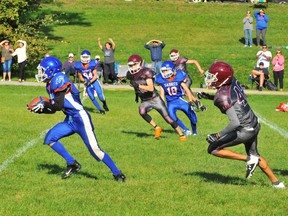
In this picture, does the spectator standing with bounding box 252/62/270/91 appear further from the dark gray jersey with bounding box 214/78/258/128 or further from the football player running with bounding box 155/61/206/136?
the dark gray jersey with bounding box 214/78/258/128

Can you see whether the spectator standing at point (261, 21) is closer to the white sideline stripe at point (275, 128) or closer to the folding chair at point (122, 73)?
the folding chair at point (122, 73)

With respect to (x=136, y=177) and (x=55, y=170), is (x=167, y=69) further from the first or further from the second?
(x=136, y=177)

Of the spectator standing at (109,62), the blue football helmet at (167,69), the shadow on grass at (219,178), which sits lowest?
the spectator standing at (109,62)

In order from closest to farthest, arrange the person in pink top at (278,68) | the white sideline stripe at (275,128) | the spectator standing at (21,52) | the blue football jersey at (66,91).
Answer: the blue football jersey at (66,91), the white sideline stripe at (275,128), the person in pink top at (278,68), the spectator standing at (21,52)

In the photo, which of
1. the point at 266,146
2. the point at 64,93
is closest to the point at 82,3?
the point at 266,146

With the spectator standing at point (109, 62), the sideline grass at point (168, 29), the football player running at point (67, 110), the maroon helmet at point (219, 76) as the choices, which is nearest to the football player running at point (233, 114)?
the maroon helmet at point (219, 76)

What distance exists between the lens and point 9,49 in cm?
2616

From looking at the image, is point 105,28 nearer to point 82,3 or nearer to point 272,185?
point 82,3

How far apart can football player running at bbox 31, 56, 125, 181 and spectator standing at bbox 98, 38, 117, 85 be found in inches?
654

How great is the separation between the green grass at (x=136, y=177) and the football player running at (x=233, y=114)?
0.44m

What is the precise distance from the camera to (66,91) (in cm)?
929

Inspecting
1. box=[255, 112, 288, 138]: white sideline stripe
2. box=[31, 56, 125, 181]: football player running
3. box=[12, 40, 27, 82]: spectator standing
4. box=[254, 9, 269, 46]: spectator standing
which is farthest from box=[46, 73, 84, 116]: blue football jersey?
box=[254, 9, 269, 46]: spectator standing

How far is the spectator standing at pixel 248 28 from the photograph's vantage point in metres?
32.8

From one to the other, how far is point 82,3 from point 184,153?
34.7m
